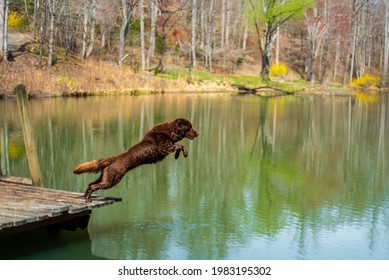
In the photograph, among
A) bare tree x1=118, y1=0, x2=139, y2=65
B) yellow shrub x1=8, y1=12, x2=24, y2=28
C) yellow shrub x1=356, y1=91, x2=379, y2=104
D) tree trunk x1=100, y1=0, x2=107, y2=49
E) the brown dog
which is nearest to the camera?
the brown dog

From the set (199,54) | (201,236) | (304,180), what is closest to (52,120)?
(304,180)

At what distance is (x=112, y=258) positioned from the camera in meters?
6.93

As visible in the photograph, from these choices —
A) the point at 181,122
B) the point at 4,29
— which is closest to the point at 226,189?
the point at 181,122

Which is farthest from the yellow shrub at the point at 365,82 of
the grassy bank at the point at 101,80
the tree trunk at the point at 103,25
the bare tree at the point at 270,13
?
the tree trunk at the point at 103,25

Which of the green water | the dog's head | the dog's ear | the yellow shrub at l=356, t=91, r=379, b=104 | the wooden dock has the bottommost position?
the green water

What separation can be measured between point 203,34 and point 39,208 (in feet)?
149

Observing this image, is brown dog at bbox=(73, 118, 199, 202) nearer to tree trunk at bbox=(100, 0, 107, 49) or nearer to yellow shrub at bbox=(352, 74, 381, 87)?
tree trunk at bbox=(100, 0, 107, 49)

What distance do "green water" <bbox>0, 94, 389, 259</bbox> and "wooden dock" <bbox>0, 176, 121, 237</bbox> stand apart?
16.6 inches

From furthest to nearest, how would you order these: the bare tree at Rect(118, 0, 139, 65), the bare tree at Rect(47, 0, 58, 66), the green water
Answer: the bare tree at Rect(118, 0, 139, 65), the bare tree at Rect(47, 0, 58, 66), the green water

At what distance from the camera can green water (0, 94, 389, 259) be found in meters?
7.37

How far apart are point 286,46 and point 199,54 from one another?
413 inches

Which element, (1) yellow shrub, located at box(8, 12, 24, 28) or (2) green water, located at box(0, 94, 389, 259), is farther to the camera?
(1) yellow shrub, located at box(8, 12, 24, 28)

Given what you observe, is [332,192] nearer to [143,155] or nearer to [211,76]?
[143,155]

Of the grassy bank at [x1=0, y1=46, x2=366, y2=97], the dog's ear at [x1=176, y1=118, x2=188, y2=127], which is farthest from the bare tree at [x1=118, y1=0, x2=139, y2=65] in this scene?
the dog's ear at [x1=176, y1=118, x2=188, y2=127]
